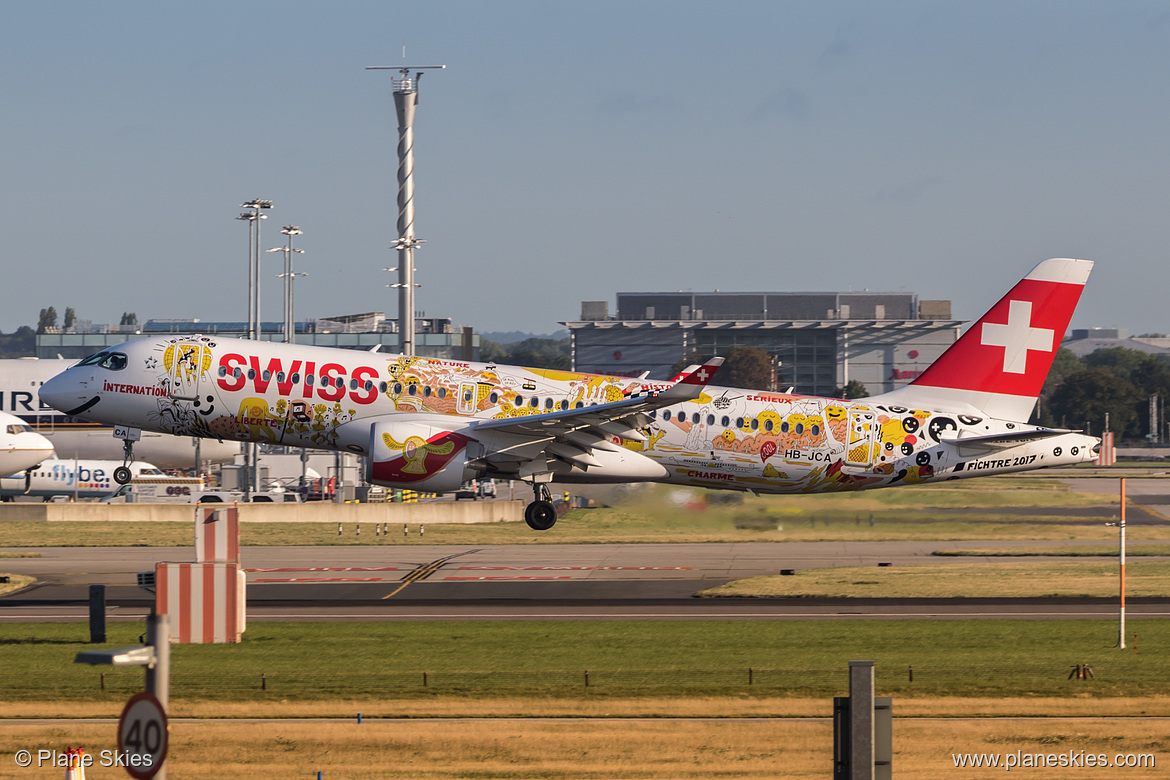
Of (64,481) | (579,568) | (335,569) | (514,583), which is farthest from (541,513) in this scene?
(64,481)

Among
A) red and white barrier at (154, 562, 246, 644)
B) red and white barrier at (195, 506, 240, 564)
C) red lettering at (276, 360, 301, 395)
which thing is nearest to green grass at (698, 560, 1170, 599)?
red lettering at (276, 360, 301, 395)

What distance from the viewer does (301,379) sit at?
36906mm

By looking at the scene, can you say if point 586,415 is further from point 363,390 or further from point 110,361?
point 110,361

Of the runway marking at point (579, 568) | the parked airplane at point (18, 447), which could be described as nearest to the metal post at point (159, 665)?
the runway marking at point (579, 568)

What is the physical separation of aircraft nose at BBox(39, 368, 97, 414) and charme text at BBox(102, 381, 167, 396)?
0.46 metres

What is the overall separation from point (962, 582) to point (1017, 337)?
836 cm

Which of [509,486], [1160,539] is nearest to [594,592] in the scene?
[1160,539]

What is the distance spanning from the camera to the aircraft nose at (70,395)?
38.2 m

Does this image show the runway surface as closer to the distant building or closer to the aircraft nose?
the aircraft nose

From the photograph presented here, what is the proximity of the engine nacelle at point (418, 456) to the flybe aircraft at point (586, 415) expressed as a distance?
42 mm

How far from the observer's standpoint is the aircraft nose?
38250 mm

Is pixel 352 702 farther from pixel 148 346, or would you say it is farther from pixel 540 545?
pixel 540 545

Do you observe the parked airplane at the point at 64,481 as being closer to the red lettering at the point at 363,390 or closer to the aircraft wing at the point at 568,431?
the red lettering at the point at 363,390

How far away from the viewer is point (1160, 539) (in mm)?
54969
